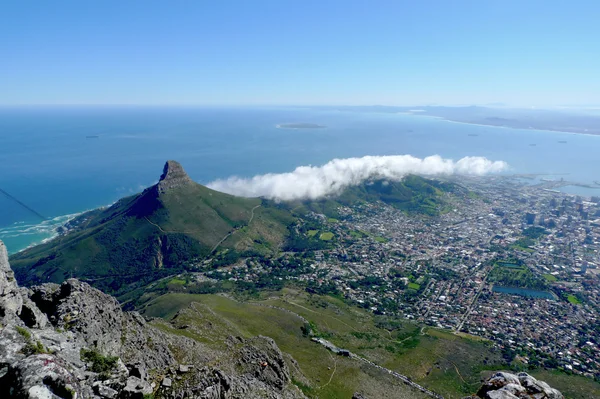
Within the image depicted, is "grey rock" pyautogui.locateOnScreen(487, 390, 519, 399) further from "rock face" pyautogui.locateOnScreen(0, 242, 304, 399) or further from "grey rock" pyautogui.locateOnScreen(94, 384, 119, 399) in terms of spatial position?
"grey rock" pyautogui.locateOnScreen(94, 384, 119, 399)

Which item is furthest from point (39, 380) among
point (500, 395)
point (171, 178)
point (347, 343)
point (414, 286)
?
point (171, 178)

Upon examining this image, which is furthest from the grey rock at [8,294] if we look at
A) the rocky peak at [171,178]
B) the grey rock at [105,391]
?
the rocky peak at [171,178]

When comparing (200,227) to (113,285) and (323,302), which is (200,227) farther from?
(323,302)

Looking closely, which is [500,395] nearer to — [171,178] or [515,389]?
[515,389]

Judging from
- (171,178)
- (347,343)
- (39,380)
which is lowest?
(347,343)

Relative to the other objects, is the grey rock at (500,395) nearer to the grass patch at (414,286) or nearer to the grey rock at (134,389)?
the grey rock at (134,389)

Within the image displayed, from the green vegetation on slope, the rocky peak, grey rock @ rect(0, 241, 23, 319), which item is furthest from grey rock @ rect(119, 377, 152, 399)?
the rocky peak

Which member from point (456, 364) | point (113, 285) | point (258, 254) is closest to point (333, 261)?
point (258, 254)
